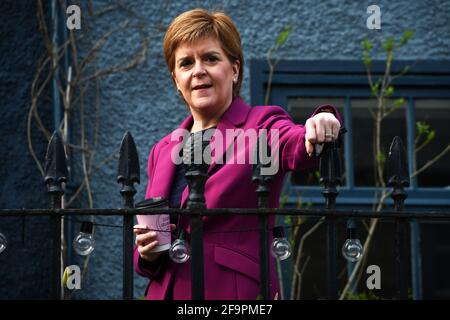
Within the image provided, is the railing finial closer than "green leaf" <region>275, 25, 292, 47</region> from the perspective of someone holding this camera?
Yes

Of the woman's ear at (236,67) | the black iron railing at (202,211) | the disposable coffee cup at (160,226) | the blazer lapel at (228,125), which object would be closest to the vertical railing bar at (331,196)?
the black iron railing at (202,211)

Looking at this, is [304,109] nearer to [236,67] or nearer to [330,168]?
[236,67]

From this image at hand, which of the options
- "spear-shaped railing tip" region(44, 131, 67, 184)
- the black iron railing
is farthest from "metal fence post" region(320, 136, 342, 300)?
"spear-shaped railing tip" region(44, 131, 67, 184)

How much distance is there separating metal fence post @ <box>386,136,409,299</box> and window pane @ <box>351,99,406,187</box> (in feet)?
8.63

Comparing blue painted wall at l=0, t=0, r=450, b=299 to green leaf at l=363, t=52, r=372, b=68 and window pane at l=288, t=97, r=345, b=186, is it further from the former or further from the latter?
window pane at l=288, t=97, r=345, b=186

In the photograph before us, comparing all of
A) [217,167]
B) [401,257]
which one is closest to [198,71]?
[217,167]

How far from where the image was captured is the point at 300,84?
5.51m

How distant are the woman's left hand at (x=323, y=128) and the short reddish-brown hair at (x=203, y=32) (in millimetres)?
576

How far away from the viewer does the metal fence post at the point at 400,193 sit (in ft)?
9.23

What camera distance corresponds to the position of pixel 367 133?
5.60 meters

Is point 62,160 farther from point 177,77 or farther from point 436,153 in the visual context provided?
point 436,153

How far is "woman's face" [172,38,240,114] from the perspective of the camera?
124 inches

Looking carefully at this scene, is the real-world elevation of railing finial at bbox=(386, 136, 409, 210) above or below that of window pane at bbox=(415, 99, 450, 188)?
below
